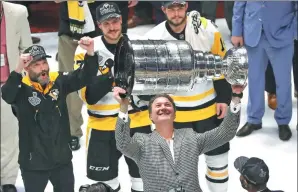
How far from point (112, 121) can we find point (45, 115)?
0.34 metres

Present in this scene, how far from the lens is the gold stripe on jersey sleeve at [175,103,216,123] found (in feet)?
8.36

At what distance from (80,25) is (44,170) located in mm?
494

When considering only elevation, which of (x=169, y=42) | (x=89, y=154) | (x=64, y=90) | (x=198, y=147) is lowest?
(x=89, y=154)

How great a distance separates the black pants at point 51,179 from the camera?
2.23 m

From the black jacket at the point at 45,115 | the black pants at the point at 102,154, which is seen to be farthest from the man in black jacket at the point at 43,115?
the black pants at the point at 102,154

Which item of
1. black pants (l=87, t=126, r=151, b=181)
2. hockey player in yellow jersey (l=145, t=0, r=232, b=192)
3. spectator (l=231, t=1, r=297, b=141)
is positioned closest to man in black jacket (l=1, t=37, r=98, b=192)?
black pants (l=87, t=126, r=151, b=181)

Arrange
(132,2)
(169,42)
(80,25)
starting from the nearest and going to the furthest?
1. (169,42)
2. (80,25)
3. (132,2)

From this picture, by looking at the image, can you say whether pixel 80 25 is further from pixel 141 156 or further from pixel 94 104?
pixel 141 156

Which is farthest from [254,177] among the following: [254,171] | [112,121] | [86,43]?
[86,43]

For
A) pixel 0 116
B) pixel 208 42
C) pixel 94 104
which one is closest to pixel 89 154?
pixel 94 104

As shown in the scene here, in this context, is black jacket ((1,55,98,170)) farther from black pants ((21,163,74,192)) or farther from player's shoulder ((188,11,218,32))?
player's shoulder ((188,11,218,32))

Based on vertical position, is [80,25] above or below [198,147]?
above

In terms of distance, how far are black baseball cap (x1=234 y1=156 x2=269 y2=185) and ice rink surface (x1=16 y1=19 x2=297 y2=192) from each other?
0.95 feet

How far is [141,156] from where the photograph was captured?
2.14 meters
